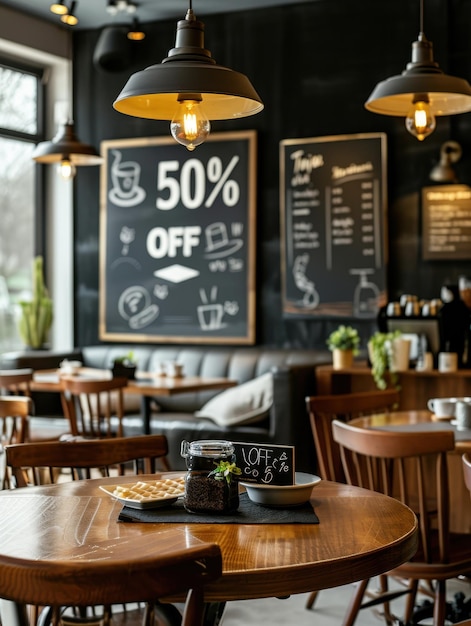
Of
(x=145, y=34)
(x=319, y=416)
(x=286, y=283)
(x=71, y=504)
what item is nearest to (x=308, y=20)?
(x=145, y=34)

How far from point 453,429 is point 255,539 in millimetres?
1819

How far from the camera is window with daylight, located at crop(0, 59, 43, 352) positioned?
25.6 feet

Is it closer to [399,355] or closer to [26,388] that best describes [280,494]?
[399,355]

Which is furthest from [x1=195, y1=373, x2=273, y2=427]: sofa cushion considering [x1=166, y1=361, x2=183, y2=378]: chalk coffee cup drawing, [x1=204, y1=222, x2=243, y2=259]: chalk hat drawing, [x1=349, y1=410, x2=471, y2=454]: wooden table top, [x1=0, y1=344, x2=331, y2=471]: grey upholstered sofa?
[x1=349, y1=410, x2=471, y2=454]: wooden table top

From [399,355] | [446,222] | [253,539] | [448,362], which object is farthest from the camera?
[446,222]

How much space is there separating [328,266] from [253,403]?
55.5 inches

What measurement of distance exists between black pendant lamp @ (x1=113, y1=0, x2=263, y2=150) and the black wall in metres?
4.10

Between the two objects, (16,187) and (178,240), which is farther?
(16,187)

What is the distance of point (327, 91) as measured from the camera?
7.00m

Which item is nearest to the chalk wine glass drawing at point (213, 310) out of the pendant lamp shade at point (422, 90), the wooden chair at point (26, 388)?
the wooden chair at point (26, 388)

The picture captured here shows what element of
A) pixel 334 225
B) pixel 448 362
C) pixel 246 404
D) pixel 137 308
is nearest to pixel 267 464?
pixel 448 362

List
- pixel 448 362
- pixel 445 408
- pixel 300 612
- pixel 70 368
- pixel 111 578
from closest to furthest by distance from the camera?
pixel 111 578 → pixel 445 408 → pixel 300 612 → pixel 448 362 → pixel 70 368

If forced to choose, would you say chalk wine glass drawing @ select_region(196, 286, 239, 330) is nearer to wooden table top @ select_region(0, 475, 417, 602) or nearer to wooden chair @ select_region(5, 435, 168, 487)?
wooden chair @ select_region(5, 435, 168, 487)

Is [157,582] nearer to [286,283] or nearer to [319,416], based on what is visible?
[319,416]
